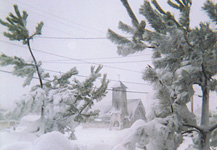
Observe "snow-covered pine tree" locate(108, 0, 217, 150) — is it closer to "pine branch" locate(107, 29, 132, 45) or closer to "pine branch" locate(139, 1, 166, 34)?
"pine branch" locate(139, 1, 166, 34)

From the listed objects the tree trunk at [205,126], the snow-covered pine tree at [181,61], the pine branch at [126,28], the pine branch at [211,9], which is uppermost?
the pine branch at [211,9]

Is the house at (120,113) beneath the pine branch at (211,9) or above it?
beneath

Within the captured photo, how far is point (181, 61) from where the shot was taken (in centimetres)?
127

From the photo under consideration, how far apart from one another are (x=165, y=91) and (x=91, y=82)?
139 cm

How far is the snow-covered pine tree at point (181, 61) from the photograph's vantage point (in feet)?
3.70

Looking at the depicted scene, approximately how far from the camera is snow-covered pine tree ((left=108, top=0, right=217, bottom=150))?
113 cm

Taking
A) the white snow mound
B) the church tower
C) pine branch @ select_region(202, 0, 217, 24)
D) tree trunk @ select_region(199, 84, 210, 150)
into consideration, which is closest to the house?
the church tower

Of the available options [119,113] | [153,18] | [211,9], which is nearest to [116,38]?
[153,18]

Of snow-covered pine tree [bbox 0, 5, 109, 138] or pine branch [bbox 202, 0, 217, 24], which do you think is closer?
pine branch [bbox 202, 0, 217, 24]

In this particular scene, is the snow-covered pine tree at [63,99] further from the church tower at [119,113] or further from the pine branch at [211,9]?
the church tower at [119,113]

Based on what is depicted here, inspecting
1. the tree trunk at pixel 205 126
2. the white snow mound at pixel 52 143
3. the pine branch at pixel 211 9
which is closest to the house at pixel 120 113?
the tree trunk at pixel 205 126

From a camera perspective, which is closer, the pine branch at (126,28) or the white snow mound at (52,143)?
the white snow mound at (52,143)

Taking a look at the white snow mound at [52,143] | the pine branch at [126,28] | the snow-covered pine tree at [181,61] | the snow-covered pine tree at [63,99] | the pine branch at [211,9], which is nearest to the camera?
the white snow mound at [52,143]

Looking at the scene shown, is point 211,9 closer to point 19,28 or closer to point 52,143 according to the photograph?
point 52,143
